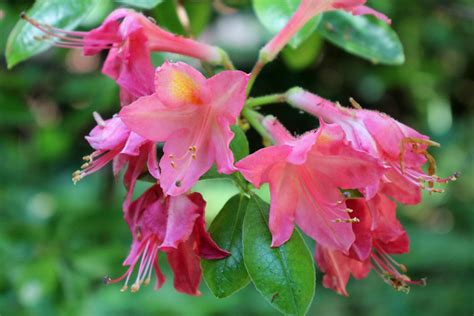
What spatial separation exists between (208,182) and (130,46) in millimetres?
1556

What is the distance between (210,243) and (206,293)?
1.32 metres

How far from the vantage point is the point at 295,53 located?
188cm

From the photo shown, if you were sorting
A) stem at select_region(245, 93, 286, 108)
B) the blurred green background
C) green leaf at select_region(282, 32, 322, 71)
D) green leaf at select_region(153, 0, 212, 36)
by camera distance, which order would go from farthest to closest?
the blurred green background < green leaf at select_region(282, 32, 322, 71) < green leaf at select_region(153, 0, 212, 36) < stem at select_region(245, 93, 286, 108)

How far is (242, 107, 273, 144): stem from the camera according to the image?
46.7 inches

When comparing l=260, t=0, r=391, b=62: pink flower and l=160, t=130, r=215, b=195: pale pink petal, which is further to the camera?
l=260, t=0, r=391, b=62: pink flower

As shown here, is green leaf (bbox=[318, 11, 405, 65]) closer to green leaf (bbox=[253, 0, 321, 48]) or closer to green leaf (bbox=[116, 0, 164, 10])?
green leaf (bbox=[253, 0, 321, 48])

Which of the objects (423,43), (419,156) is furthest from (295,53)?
(423,43)

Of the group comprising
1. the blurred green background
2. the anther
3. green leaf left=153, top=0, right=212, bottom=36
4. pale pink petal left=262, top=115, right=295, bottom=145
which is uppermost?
the anther

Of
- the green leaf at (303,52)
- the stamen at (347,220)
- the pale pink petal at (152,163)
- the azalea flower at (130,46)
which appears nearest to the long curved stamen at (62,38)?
the azalea flower at (130,46)

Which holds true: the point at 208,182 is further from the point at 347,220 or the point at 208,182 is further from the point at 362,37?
the point at 347,220

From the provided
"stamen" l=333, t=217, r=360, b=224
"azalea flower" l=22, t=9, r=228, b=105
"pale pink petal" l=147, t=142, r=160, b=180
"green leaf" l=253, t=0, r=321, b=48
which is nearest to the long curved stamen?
"azalea flower" l=22, t=9, r=228, b=105

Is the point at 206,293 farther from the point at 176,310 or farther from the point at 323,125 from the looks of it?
the point at 323,125

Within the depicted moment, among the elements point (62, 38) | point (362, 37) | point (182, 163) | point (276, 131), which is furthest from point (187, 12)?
point (182, 163)

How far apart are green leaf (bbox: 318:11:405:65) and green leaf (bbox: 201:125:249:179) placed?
429mm
